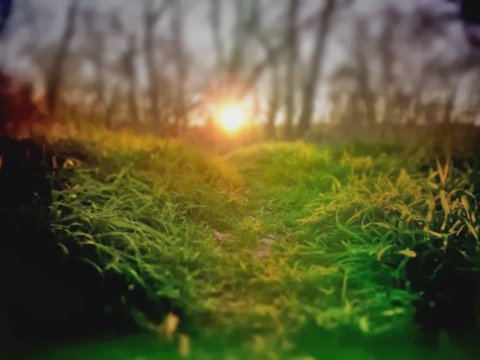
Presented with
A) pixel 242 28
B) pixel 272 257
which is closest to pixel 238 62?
pixel 242 28

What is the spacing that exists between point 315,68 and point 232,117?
679 mm

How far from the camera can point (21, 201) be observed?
81.8 inches

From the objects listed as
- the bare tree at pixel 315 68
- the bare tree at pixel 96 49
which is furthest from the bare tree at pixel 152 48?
the bare tree at pixel 315 68

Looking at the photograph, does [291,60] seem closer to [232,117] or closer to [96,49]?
[232,117]

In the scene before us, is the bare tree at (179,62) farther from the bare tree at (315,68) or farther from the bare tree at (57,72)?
the bare tree at (315,68)

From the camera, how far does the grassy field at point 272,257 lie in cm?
140

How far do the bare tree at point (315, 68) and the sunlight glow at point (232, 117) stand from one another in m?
0.54

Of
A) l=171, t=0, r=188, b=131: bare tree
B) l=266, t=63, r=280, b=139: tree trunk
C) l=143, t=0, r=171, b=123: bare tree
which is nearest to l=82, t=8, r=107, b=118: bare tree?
l=143, t=0, r=171, b=123: bare tree

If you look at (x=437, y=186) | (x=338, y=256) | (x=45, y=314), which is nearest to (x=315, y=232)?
(x=338, y=256)

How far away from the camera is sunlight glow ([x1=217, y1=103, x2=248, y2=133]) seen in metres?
2.98

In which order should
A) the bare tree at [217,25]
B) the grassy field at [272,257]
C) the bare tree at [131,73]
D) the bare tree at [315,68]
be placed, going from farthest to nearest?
the bare tree at [131,73] → the bare tree at [315,68] → the bare tree at [217,25] → the grassy field at [272,257]

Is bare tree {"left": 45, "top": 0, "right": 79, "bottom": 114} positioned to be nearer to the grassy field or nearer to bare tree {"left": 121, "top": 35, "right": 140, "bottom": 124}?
bare tree {"left": 121, "top": 35, "right": 140, "bottom": 124}

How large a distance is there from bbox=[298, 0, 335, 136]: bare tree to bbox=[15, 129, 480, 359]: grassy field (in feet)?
3.21

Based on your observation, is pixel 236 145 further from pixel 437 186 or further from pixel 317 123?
pixel 437 186
